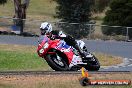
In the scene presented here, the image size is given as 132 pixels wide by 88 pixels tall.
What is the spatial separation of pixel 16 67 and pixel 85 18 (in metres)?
21.3

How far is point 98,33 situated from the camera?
117ft

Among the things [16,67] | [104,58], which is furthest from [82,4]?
[16,67]

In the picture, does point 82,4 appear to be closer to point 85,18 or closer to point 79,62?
point 85,18

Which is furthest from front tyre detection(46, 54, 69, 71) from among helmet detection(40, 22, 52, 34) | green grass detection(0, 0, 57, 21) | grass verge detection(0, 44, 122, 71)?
green grass detection(0, 0, 57, 21)

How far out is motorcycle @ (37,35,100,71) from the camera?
51.9ft

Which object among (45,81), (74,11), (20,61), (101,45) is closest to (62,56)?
(45,81)

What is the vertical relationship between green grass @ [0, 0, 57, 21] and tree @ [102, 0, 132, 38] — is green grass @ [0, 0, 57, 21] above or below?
below

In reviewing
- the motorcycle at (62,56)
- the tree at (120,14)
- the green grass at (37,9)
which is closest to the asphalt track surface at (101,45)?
the tree at (120,14)

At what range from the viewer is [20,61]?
25.0 meters

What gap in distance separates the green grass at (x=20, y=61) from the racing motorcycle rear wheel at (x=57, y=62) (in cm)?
676

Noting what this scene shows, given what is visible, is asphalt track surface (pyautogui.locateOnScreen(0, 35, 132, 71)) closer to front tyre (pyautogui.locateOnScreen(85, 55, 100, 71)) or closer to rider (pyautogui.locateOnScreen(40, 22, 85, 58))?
front tyre (pyautogui.locateOnScreen(85, 55, 100, 71))

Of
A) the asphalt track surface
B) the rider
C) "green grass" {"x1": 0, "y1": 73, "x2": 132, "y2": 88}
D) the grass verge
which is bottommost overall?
the asphalt track surface

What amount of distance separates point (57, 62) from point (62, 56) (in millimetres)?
270

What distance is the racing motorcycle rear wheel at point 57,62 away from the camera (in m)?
16.0
